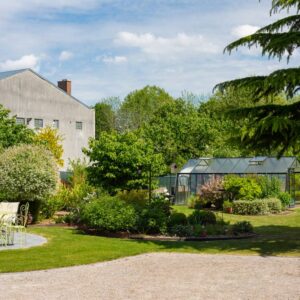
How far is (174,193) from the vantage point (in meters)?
35.4

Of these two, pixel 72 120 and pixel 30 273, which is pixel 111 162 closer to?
pixel 30 273

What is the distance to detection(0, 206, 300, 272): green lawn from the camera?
11586mm

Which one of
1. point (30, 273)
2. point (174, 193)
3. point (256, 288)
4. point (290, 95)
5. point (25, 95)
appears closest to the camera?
point (256, 288)

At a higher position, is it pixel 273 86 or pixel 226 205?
pixel 273 86

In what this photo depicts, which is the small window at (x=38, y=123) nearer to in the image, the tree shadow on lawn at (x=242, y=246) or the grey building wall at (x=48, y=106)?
the grey building wall at (x=48, y=106)

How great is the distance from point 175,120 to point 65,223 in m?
28.7

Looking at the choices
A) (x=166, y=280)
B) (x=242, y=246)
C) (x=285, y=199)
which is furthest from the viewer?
(x=285, y=199)

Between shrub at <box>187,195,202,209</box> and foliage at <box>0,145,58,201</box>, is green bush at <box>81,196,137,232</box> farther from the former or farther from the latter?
shrub at <box>187,195,202,209</box>

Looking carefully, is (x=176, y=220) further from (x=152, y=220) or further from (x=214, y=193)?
(x=214, y=193)

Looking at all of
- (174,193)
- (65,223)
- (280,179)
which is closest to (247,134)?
(65,223)

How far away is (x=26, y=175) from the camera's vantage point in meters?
19.1

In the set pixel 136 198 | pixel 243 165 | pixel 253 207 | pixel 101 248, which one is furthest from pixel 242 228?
pixel 243 165

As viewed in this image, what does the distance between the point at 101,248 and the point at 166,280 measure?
13.9 ft

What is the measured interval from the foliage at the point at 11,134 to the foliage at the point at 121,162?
4.07m
